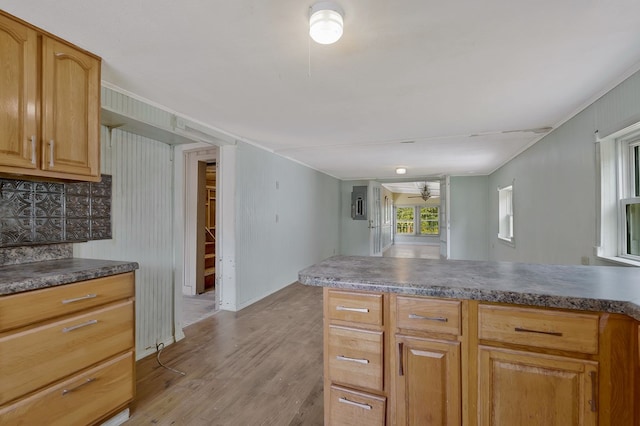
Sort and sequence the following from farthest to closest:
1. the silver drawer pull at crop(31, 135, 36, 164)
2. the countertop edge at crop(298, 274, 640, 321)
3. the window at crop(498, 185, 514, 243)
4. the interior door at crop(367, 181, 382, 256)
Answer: the interior door at crop(367, 181, 382, 256)
the window at crop(498, 185, 514, 243)
the silver drawer pull at crop(31, 135, 36, 164)
the countertop edge at crop(298, 274, 640, 321)

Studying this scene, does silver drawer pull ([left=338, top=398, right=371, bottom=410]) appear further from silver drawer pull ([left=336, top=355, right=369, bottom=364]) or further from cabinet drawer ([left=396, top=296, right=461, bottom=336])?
cabinet drawer ([left=396, top=296, right=461, bottom=336])

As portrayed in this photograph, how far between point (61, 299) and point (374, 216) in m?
6.78

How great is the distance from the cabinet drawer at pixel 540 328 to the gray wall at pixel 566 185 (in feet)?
5.69

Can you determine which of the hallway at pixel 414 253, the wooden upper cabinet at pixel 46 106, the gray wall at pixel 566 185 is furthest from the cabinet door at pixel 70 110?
the hallway at pixel 414 253

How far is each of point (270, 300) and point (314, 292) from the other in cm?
78

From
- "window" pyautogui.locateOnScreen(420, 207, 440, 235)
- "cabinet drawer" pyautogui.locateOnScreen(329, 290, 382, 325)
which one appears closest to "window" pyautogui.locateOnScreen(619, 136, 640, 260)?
"cabinet drawer" pyautogui.locateOnScreen(329, 290, 382, 325)

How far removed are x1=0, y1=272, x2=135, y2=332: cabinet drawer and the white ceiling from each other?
4.47 feet

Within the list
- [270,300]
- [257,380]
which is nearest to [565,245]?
[257,380]

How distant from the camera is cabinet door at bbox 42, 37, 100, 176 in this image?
5.21 ft

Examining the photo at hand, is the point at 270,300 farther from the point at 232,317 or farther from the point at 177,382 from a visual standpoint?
the point at 177,382

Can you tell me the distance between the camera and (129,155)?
8.14 ft

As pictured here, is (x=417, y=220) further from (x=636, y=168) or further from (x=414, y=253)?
(x=636, y=168)

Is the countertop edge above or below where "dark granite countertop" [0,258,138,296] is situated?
below

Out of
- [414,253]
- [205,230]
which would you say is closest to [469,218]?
[414,253]
